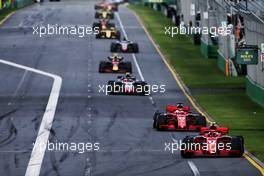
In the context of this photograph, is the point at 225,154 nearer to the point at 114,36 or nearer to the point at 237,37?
the point at 237,37

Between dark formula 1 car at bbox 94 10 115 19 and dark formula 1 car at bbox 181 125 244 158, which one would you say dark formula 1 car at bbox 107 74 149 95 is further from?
dark formula 1 car at bbox 94 10 115 19

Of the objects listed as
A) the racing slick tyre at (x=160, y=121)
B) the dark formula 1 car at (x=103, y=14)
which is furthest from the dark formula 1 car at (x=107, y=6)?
the racing slick tyre at (x=160, y=121)

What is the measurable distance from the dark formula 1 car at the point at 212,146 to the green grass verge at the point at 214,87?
1235 millimetres

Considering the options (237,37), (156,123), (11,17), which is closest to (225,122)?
(156,123)

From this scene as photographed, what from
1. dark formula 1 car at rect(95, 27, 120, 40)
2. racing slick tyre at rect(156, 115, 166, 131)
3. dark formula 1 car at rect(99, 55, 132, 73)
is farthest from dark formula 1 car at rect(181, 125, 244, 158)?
dark formula 1 car at rect(95, 27, 120, 40)

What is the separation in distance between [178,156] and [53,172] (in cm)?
582

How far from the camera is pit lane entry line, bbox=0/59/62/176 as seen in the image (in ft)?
131

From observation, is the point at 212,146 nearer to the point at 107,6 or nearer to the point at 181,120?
the point at 181,120

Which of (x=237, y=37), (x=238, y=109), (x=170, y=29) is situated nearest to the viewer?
(x=238, y=109)

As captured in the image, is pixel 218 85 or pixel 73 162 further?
pixel 218 85

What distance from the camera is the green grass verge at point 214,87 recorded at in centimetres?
5260

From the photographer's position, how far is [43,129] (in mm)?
52219

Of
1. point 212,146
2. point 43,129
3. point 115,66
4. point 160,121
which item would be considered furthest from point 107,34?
point 212,146

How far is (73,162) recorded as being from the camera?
135ft
